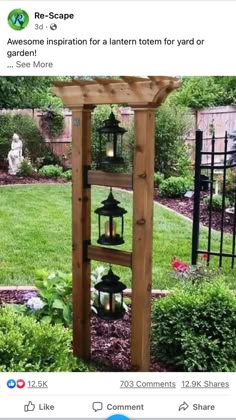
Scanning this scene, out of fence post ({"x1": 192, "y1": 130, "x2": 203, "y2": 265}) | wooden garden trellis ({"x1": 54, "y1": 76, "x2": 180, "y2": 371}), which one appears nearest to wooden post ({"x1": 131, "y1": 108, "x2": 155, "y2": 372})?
wooden garden trellis ({"x1": 54, "y1": 76, "x2": 180, "y2": 371})

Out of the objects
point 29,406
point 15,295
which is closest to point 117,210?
point 15,295

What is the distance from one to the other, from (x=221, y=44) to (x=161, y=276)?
1.76ft

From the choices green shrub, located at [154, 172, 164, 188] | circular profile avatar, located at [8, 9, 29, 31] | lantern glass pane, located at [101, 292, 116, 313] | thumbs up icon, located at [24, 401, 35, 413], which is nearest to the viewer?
circular profile avatar, located at [8, 9, 29, 31]

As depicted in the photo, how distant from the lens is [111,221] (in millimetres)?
1253

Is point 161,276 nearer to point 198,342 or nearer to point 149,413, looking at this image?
point 198,342

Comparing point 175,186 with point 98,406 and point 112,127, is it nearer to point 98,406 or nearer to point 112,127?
point 112,127

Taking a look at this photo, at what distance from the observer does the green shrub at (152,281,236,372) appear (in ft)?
4.12

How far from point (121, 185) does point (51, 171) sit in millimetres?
156

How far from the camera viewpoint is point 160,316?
4.37ft

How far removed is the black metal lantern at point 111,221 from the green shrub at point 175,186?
0.10 metres

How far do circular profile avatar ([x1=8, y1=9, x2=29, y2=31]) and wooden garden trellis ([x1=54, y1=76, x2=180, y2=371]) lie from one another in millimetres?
180

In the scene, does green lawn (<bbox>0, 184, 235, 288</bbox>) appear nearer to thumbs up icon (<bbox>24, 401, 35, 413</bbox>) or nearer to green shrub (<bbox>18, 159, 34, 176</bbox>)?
green shrub (<bbox>18, 159, 34, 176</bbox>)

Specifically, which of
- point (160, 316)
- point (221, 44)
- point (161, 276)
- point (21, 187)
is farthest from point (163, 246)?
point (221, 44)

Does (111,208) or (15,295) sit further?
(15,295)
